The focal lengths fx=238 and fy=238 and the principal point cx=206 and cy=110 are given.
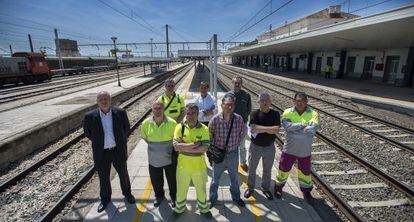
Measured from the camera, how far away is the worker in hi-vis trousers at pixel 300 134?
13.5 ft

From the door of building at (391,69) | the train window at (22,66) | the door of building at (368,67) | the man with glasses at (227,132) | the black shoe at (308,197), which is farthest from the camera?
the train window at (22,66)

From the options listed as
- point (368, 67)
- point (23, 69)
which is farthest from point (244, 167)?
point (23, 69)

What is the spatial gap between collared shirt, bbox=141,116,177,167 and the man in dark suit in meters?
0.49

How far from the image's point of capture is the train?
2306 centimetres

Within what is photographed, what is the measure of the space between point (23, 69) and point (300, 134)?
1197 inches

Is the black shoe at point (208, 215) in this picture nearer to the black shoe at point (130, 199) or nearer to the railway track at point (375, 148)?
the black shoe at point (130, 199)

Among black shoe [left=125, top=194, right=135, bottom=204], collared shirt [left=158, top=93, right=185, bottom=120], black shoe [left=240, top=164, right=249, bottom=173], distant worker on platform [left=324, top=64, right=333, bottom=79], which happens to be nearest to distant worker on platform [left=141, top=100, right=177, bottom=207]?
black shoe [left=125, top=194, right=135, bottom=204]

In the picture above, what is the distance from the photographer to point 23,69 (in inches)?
1000

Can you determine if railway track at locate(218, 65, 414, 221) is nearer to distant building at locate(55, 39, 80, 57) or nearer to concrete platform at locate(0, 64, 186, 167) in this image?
concrete platform at locate(0, 64, 186, 167)

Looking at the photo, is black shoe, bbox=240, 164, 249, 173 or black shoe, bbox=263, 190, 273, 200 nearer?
black shoe, bbox=263, 190, 273, 200

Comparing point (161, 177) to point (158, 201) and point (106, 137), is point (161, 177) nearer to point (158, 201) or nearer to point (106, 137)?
point (158, 201)

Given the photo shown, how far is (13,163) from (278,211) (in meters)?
7.05

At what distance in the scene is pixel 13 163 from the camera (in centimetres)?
660

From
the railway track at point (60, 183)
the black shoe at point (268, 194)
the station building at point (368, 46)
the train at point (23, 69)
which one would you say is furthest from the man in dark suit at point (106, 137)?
the train at point (23, 69)
